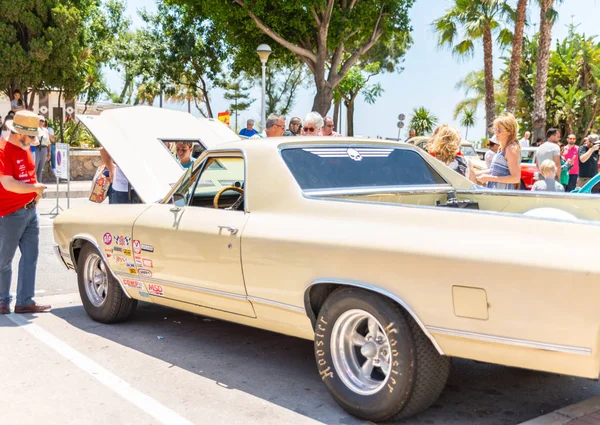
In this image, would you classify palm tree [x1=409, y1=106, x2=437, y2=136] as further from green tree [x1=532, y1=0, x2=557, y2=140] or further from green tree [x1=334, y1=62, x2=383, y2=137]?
green tree [x1=532, y1=0, x2=557, y2=140]

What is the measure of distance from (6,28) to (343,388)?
23091mm

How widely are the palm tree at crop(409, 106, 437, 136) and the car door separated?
5357 cm

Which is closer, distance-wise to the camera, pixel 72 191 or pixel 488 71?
pixel 72 191

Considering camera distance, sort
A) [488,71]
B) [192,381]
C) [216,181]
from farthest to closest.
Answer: [488,71] → [216,181] → [192,381]

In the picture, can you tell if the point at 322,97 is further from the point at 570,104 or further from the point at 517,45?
the point at 570,104

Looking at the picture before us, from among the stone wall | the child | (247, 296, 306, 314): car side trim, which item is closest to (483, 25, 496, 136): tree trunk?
the stone wall

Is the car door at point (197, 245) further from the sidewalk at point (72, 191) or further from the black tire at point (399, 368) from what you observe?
the sidewalk at point (72, 191)

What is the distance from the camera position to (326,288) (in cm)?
409

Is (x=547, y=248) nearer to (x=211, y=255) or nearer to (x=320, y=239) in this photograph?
(x=320, y=239)

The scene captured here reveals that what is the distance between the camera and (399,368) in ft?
11.9

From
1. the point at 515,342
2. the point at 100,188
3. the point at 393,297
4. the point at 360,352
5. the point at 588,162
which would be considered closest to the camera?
the point at 515,342

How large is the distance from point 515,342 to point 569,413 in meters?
0.89

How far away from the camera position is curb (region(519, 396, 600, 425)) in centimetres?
372

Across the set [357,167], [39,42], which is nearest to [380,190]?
[357,167]
